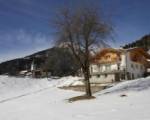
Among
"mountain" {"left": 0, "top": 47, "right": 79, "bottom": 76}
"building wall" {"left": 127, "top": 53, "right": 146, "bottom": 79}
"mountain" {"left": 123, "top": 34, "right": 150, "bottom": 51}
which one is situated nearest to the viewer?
"building wall" {"left": 127, "top": 53, "right": 146, "bottom": 79}

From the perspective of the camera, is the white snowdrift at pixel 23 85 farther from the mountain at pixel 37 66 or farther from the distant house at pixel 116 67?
the mountain at pixel 37 66

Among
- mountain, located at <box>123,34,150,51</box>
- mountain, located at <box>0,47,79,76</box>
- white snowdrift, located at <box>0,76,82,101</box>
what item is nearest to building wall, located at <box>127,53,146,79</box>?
white snowdrift, located at <box>0,76,82,101</box>

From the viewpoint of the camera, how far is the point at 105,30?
36188 mm

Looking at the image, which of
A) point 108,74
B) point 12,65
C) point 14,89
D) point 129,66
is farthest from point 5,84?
point 12,65

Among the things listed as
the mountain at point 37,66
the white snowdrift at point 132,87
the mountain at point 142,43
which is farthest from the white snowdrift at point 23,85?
the mountain at point 142,43

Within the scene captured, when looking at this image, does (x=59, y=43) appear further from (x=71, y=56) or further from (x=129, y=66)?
(x=129, y=66)

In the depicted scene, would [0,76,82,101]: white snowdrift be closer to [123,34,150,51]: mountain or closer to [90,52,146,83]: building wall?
[90,52,146,83]: building wall

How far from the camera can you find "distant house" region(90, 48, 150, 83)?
65125 mm

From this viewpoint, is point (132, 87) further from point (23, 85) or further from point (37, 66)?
point (37, 66)

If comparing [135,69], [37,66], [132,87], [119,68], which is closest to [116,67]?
[119,68]

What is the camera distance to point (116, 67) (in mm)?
67500

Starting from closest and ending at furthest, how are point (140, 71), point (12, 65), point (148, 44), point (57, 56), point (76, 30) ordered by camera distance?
point (76, 30), point (57, 56), point (140, 71), point (148, 44), point (12, 65)

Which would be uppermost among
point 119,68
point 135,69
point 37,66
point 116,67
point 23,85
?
point 37,66

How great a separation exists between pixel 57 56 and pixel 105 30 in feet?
23.1
